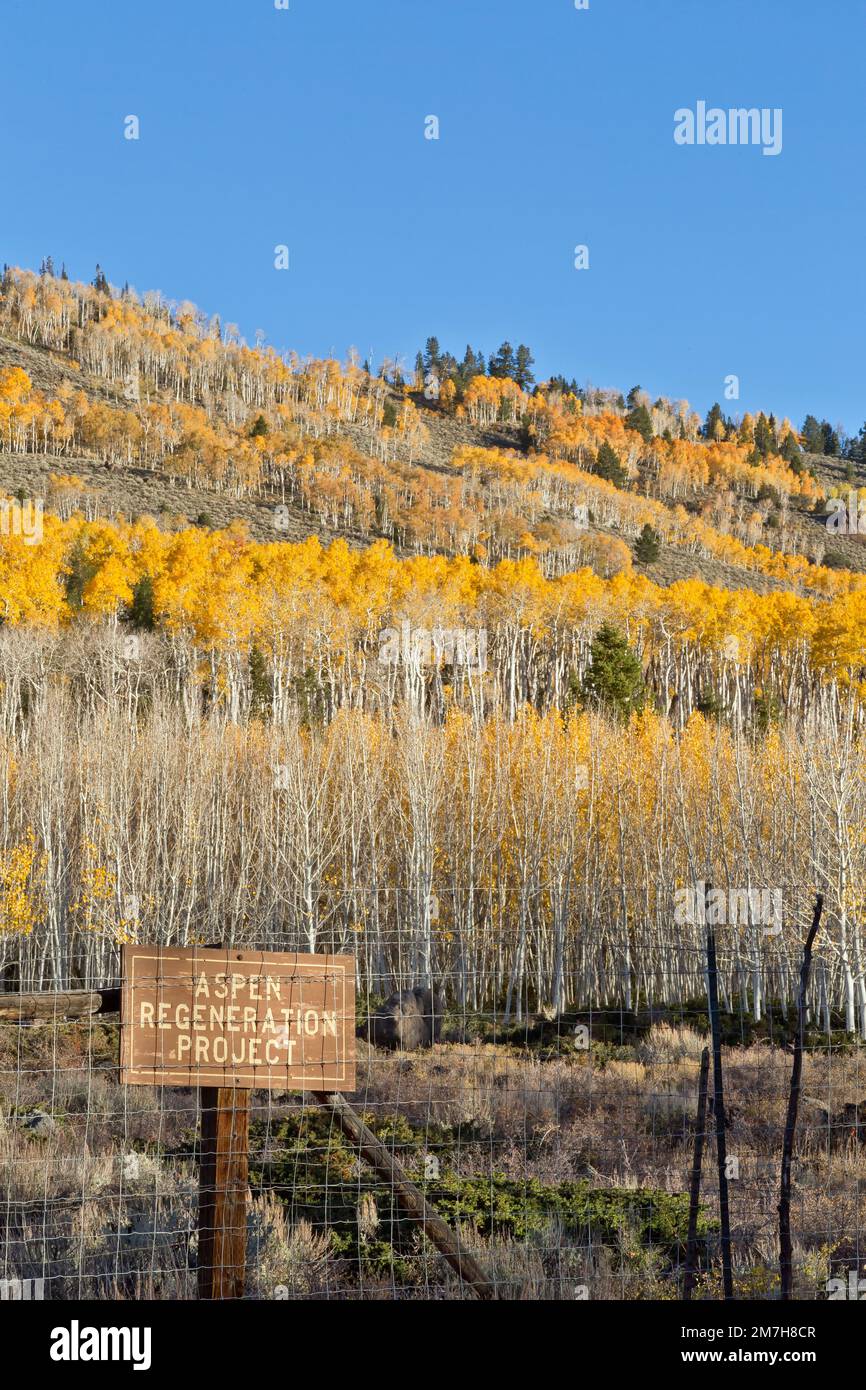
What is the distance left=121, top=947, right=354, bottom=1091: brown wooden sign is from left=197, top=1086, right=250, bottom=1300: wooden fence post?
0.19 meters

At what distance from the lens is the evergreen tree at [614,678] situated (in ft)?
159

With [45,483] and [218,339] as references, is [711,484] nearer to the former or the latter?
[218,339]

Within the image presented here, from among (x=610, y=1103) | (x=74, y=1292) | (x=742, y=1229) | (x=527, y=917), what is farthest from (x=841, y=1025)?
(x=74, y=1292)

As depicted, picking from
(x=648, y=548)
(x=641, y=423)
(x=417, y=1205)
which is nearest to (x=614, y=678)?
(x=417, y=1205)

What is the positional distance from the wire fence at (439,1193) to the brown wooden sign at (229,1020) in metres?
0.51

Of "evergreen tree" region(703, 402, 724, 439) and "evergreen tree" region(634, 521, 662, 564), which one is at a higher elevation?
"evergreen tree" region(703, 402, 724, 439)

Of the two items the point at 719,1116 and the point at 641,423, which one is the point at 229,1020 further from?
the point at 641,423

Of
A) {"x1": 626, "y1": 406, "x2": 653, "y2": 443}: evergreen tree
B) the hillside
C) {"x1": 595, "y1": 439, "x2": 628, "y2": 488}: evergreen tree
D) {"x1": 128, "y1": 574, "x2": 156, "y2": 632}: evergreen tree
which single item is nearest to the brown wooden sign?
{"x1": 128, "y1": 574, "x2": 156, "y2": 632}: evergreen tree

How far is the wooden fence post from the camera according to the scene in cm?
532

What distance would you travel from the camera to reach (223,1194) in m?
5.34

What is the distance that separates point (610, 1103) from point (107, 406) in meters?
125

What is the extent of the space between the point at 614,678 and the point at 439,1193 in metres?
41.2

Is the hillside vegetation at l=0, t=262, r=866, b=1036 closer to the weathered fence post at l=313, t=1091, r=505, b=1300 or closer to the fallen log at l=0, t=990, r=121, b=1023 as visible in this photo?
the weathered fence post at l=313, t=1091, r=505, b=1300

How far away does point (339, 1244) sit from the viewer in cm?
790
